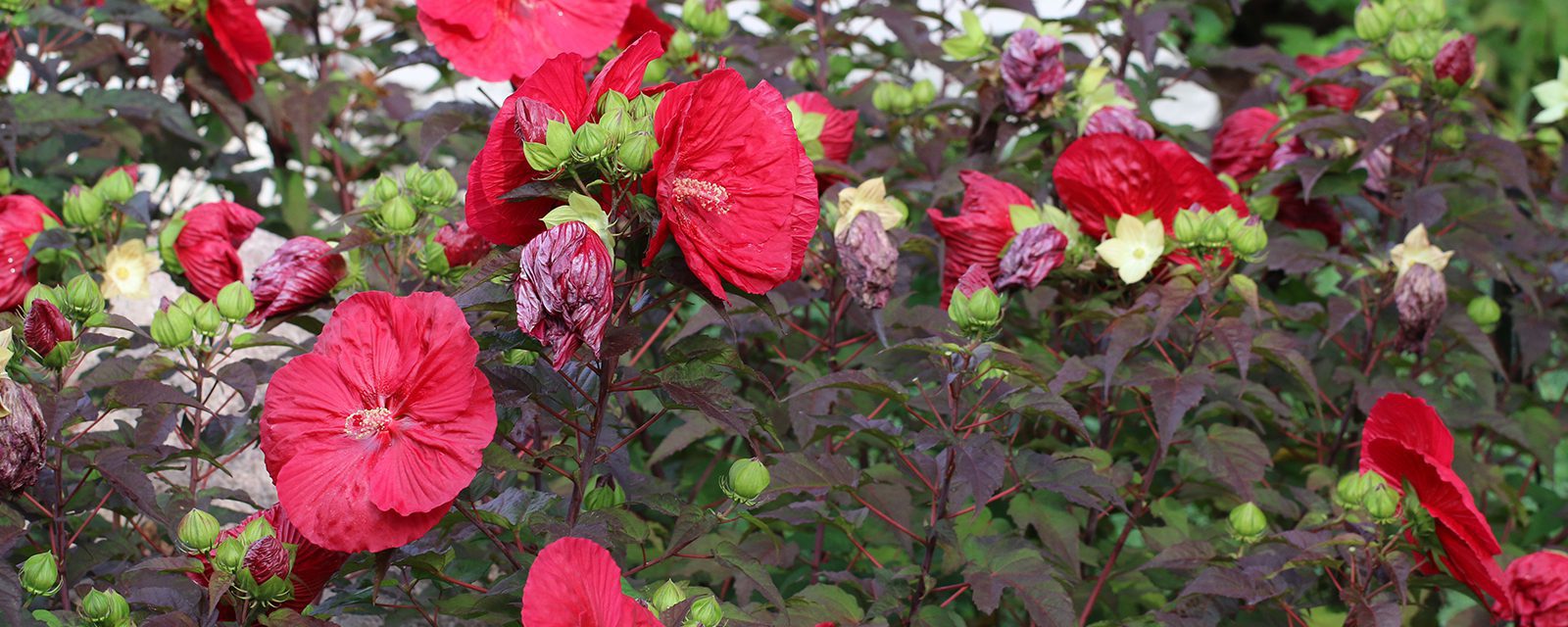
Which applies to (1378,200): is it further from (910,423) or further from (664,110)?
(664,110)

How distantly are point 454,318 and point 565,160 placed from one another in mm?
138

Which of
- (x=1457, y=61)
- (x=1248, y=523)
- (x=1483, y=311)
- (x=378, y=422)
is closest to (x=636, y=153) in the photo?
(x=378, y=422)

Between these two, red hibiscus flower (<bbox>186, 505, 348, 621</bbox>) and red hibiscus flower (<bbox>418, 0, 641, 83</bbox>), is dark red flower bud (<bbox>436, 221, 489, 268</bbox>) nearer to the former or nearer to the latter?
red hibiscus flower (<bbox>418, 0, 641, 83</bbox>)

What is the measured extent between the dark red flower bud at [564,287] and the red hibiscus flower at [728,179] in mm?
48

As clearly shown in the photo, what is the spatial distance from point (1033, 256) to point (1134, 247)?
124 millimetres

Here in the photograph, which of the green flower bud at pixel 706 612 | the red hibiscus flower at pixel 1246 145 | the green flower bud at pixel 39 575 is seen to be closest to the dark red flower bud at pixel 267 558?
the green flower bud at pixel 39 575

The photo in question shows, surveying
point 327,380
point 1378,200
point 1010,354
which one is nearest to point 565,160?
point 327,380

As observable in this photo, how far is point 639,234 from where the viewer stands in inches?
40.8

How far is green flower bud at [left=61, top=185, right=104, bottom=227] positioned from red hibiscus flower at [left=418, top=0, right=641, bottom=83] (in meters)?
0.42

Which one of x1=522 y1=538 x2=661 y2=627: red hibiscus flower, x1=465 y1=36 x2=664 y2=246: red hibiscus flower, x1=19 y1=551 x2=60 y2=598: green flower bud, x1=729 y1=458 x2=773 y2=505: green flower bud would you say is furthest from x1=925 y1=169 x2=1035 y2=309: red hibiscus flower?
x1=19 y1=551 x2=60 y2=598: green flower bud

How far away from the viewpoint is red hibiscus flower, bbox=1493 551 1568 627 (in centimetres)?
139

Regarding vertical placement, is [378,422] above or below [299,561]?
above

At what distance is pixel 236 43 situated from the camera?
193 centimetres

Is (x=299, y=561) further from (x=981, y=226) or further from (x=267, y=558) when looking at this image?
(x=981, y=226)
